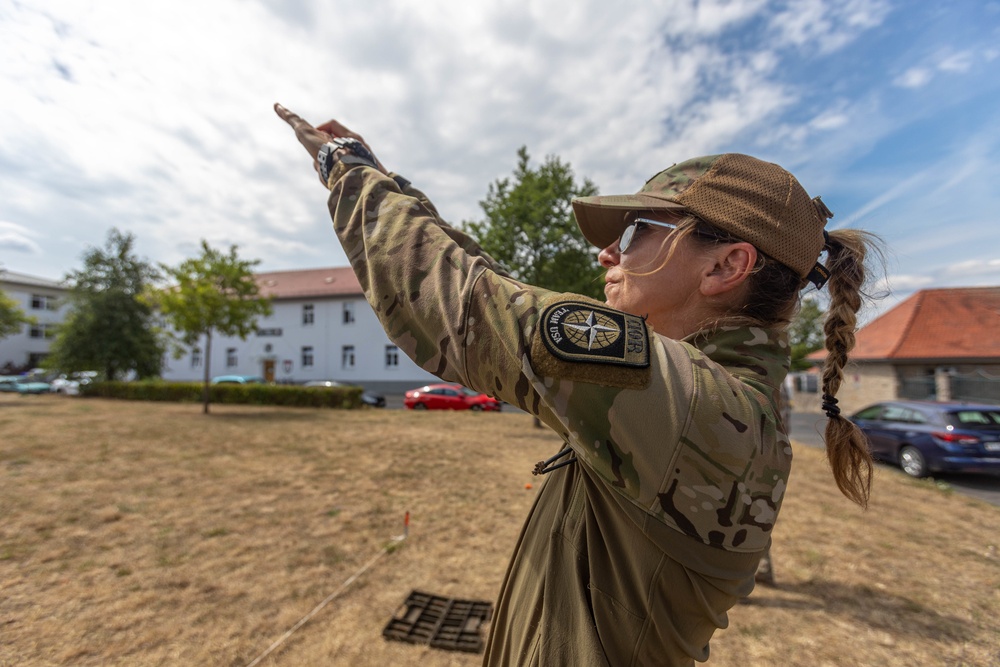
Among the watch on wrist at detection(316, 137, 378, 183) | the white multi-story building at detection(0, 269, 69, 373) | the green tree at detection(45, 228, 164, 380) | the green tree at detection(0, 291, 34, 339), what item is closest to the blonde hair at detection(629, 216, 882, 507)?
the watch on wrist at detection(316, 137, 378, 183)

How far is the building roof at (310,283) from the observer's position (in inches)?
1403

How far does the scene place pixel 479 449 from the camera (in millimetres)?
10773

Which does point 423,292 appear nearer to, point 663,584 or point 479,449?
point 663,584

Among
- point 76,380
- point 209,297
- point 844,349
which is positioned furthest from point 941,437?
point 76,380

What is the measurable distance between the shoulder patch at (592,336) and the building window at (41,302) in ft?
226

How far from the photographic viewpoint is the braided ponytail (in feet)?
4.16

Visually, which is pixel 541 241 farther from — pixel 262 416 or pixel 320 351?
pixel 320 351

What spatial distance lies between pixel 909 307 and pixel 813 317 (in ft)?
29.8

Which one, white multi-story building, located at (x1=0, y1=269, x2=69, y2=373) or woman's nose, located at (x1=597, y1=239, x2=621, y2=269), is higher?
white multi-story building, located at (x1=0, y1=269, x2=69, y2=373)

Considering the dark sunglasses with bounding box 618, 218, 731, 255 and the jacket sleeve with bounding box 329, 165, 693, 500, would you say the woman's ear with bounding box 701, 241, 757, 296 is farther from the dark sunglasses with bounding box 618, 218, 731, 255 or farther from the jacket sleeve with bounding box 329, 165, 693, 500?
the jacket sleeve with bounding box 329, 165, 693, 500

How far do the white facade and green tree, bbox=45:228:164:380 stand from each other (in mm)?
7890

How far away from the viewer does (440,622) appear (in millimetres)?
3492

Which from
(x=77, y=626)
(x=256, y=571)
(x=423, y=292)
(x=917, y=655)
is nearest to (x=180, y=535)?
(x=256, y=571)

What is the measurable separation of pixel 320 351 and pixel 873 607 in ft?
116
